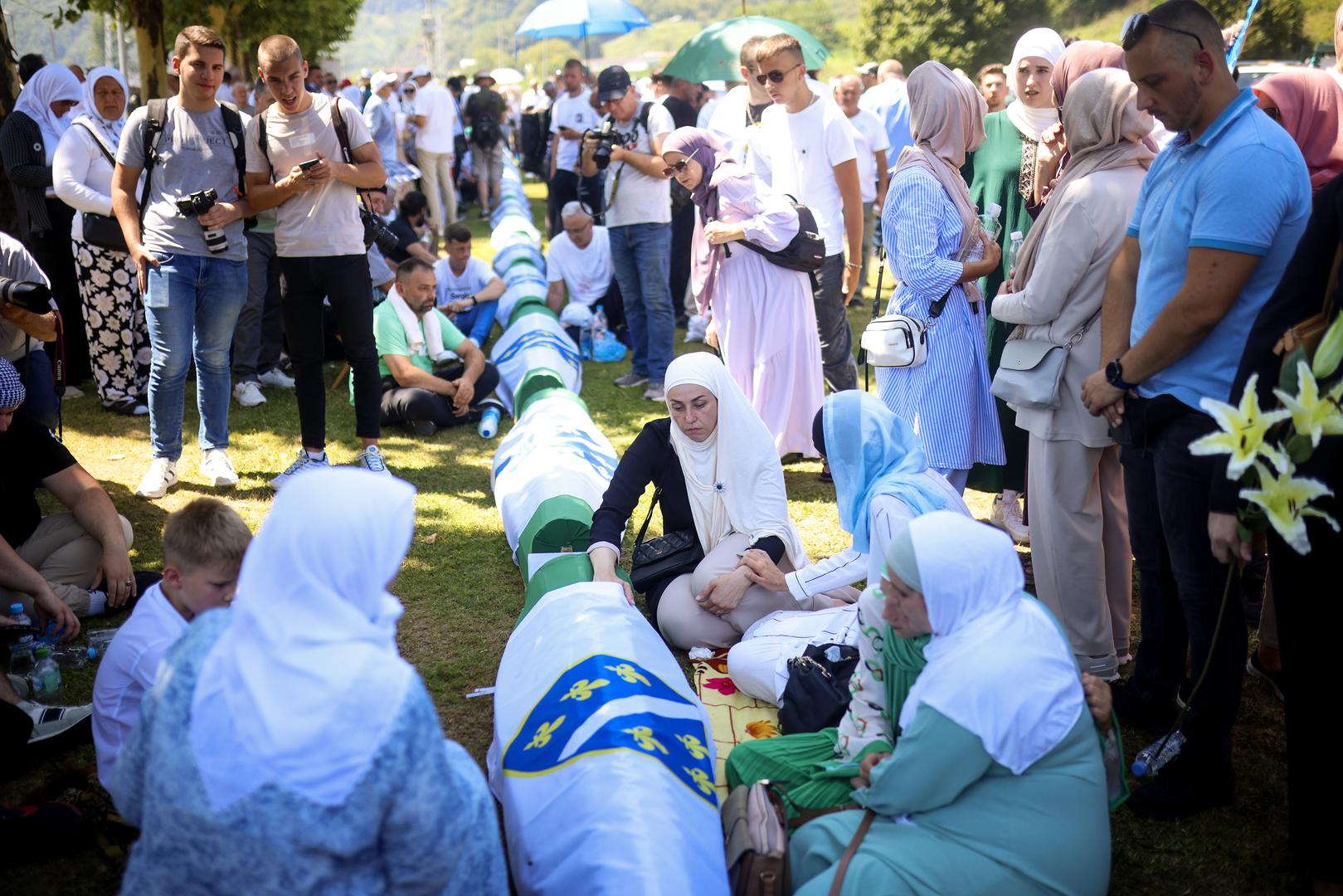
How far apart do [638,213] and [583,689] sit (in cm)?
470

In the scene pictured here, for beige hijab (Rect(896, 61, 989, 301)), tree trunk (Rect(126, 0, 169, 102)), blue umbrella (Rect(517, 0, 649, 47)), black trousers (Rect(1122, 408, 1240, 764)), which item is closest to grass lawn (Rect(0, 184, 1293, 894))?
black trousers (Rect(1122, 408, 1240, 764))

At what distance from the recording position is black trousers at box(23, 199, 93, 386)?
22.9ft

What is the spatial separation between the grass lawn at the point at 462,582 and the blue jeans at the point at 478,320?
2.74ft

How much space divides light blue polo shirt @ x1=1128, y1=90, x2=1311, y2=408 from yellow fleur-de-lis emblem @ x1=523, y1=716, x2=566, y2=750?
6.06 ft

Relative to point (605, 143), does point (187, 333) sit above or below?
below

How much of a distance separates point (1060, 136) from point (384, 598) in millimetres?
3428

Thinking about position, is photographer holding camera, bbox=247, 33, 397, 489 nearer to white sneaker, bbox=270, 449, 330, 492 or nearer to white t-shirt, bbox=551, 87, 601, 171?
white sneaker, bbox=270, 449, 330, 492

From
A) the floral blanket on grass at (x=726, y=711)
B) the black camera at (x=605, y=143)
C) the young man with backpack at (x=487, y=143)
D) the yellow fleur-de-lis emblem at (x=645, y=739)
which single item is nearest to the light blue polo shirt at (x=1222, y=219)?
the floral blanket on grass at (x=726, y=711)

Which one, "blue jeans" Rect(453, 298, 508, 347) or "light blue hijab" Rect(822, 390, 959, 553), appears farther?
"blue jeans" Rect(453, 298, 508, 347)

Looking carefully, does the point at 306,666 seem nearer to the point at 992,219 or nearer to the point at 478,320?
the point at 992,219

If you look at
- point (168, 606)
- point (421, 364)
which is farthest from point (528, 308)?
point (168, 606)

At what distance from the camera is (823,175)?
6.07m

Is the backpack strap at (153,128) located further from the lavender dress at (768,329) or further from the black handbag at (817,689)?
the black handbag at (817,689)

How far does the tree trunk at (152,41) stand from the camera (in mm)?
9570
